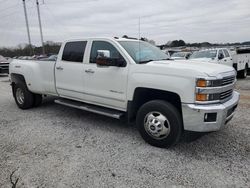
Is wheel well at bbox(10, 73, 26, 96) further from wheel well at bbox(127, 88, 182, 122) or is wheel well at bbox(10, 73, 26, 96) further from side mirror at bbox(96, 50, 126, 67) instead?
wheel well at bbox(127, 88, 182, 122)

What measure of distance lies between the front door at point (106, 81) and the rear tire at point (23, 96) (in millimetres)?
2506

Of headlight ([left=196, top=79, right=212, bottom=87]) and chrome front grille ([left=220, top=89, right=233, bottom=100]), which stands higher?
headlight ([left=196, top=79, right=212, bottom=87])

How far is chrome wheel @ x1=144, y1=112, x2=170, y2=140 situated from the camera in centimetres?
392

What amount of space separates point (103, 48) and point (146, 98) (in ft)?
4.63

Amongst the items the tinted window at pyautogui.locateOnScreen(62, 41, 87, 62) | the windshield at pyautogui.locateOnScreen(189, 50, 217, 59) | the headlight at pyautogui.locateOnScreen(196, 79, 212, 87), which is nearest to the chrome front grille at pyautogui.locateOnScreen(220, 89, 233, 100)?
the headlight at pyautogui.locateOnScreen(196, 79, 212, 87)

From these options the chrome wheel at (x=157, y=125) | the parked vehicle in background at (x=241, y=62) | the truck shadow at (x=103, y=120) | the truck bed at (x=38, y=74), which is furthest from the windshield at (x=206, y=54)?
the chrome wheel at (x=157, y=125)

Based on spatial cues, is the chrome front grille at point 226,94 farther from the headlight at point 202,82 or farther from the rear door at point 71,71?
the rear door at point 71,71

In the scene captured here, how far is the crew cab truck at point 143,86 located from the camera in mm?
3574

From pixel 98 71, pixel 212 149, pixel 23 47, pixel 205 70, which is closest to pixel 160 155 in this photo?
pixel 212 149

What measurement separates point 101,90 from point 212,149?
234 centimetres

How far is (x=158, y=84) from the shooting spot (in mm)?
3877

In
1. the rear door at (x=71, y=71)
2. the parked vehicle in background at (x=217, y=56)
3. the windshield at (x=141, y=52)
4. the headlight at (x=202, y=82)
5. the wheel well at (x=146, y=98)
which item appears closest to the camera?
the headlight at (x=202, y=82)

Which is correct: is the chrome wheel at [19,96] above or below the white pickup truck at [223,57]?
below

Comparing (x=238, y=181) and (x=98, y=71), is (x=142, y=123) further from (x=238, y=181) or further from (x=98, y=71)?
(x=238, y=181)
